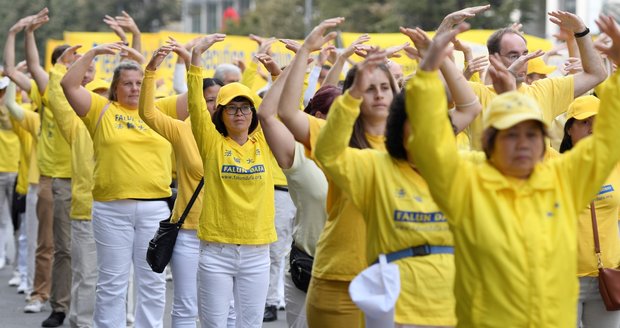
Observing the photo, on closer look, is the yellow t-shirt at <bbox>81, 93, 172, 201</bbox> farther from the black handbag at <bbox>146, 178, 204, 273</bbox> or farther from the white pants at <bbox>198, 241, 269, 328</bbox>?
the white pants at <bbox>198, 241, 269, 328</bbox>

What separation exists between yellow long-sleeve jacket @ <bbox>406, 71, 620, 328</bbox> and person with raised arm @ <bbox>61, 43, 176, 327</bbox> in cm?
464

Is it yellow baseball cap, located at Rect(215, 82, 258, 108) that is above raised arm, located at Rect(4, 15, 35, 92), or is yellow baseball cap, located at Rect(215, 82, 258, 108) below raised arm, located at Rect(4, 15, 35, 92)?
above

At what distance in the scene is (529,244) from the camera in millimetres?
4652

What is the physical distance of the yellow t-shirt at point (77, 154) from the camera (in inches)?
398

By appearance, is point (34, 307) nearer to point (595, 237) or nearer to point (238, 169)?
point (238, 169)

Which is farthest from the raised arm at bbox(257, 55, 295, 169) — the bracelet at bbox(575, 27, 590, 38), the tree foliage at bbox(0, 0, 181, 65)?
the tree foliage at bbox(0, 0, 181, 65)

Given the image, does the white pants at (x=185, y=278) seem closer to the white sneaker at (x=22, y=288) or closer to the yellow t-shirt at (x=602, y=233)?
the yellow t-shirt at (x=602, y=233)

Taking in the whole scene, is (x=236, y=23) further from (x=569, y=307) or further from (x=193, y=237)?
(x=569, y=307)

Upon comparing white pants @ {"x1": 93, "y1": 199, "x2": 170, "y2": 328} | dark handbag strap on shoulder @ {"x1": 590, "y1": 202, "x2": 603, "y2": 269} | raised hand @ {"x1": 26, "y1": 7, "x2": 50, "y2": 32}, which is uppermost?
raised hand @ {"x1": 26, "y1": 7, "x2": 50, "y2": 32}

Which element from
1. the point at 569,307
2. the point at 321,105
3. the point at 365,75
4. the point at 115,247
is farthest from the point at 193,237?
the point at 569,307

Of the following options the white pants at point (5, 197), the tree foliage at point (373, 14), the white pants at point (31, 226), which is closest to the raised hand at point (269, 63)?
the white pants at point (31, 226)

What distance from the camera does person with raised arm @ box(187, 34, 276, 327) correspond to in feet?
25.1

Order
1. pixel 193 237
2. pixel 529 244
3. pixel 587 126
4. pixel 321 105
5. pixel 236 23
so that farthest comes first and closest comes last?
pixel 236 23 < pixel 193 237 < pixel 587 126 < pixel 321 105 < pixel 529 244

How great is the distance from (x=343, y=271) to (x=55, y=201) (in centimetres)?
593
